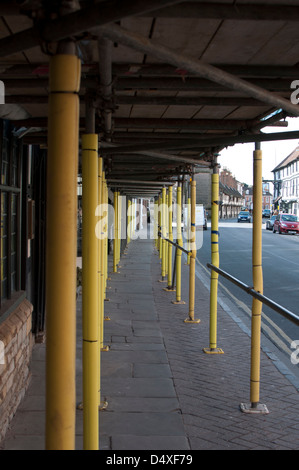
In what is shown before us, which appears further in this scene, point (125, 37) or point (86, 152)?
point (86, 152)

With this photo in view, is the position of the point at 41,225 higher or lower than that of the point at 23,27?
lower

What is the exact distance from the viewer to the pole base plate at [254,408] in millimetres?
4562

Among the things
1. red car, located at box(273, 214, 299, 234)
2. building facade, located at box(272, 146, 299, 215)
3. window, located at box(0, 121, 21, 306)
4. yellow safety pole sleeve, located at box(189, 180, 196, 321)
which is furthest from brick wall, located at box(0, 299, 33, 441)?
building facade, located at box(272, 146, 299, 215)

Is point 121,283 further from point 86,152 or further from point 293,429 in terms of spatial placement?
point 86,152

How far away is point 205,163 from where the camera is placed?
6.93m

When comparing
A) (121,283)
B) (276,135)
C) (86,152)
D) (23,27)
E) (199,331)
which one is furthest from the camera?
(121,283)

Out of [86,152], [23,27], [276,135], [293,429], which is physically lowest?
[293,429]

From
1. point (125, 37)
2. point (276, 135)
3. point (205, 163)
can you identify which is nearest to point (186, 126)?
point (276, 135)

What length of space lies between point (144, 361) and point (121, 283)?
20.2ft

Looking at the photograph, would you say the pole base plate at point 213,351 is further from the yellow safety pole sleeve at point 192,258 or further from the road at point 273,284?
the yellow safety pole sleeve at point 192,258

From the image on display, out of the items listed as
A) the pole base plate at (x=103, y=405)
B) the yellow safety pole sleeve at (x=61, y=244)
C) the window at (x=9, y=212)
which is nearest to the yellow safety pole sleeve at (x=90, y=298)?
the yellow safety pole sleeve at (x=61, y=244)

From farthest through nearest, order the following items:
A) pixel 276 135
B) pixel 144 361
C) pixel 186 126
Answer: pixel 144 361
pixel 186 126
pixel 276 135

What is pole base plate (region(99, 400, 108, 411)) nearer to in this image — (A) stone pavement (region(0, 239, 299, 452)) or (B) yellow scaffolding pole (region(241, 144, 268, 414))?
(A) stone pavement (region(0, 239, 299, 452))

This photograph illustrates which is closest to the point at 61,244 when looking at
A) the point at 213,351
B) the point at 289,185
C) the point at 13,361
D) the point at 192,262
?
the point at 13,361
